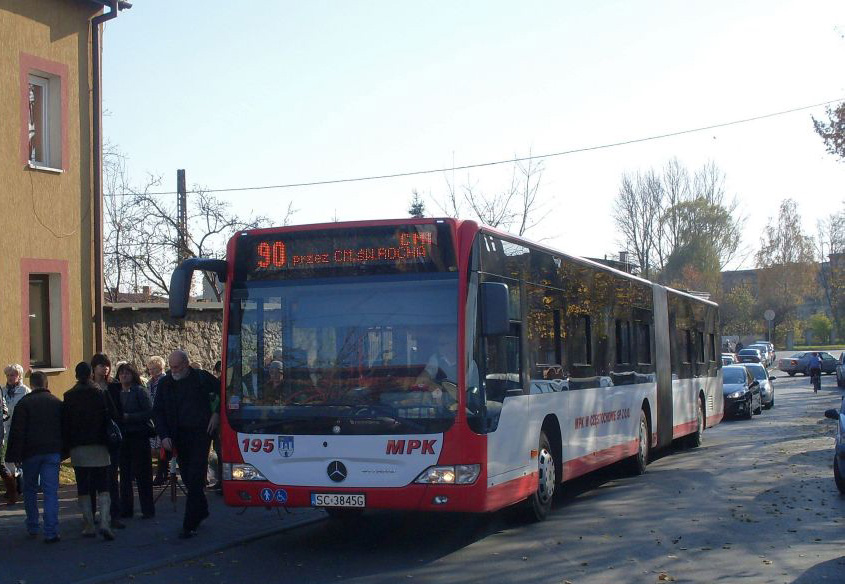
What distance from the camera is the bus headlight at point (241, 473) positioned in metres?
9.38

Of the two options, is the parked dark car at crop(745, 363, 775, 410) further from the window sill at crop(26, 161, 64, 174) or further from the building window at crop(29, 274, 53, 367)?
the window sill at crop(26, 161, 64, 174)

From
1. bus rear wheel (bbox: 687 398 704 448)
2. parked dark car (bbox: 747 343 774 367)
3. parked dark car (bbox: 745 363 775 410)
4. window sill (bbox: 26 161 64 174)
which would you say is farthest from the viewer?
parked dark car (bbox: 747 343 774 367)

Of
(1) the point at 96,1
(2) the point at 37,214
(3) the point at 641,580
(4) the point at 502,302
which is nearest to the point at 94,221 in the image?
(2) the point at 37,214

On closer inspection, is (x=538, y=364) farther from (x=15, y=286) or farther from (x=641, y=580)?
(x=15, y=286)

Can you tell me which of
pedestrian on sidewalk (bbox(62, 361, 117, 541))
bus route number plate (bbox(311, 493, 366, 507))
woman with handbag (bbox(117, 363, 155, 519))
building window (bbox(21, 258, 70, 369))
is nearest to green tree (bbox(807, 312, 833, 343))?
building window (bbox(21, 258, 70, 369))

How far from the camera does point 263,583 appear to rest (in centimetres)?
838

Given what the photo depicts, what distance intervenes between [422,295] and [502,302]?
2.31ft

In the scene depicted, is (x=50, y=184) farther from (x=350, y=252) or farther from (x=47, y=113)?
(x=350, y=252)

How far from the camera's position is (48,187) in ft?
57.1

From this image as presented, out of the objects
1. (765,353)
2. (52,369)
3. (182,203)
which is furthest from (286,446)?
(765,353)

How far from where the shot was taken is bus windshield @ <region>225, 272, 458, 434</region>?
355 inches

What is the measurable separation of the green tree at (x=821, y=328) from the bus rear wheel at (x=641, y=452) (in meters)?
101

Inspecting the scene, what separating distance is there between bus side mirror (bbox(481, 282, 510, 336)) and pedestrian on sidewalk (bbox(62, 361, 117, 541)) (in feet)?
13.0

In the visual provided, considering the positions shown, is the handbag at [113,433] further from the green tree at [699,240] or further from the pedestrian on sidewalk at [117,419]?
the green tree at [699,240]
